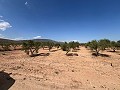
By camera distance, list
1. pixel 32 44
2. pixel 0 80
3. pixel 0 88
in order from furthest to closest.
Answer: pixel 32 44 → pixel 0 80 → pixel 0 88

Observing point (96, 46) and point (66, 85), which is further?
point (96, 46)

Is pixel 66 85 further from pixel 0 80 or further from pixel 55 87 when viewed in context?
pixel 0 80

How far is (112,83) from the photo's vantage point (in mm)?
15617

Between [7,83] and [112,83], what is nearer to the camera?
[7,83]

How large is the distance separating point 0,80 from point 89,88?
10120 millimetres

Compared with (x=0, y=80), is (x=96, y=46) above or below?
above

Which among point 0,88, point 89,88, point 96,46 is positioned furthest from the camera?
point 96,46

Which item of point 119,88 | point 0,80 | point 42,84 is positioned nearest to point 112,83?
point 119,88

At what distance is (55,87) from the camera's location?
1357 cm

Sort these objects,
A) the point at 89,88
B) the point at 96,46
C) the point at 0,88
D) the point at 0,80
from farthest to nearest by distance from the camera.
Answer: the point at 96,46, the point at 0,80, the point at 89,88, the point at 0,88

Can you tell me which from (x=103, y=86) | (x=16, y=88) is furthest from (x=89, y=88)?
(x=16, y=88)

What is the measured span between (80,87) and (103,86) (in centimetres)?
275

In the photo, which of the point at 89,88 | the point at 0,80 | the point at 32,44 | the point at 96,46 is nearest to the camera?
the point at 89,88

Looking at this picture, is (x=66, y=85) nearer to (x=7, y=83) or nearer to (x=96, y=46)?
(x=7, y=83)
